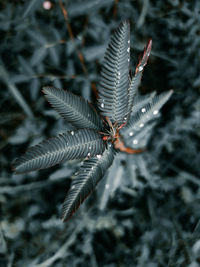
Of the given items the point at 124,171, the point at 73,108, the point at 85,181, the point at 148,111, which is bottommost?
the point at 124,171

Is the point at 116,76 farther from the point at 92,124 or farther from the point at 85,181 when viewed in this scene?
the point at 85,181

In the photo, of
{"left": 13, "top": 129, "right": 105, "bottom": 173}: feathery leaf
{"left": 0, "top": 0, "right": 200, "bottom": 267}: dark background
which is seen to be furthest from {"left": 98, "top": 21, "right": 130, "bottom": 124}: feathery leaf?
{"left": 0, "top": 0, "right": 200, "bottom": 267}: dark background

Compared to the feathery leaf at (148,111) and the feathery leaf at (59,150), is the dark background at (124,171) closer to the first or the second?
the feathery leaf at (148,111)

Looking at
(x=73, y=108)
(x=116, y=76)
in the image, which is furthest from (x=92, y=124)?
(x=116, y=76)

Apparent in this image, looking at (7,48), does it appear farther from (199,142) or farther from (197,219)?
(197,219)

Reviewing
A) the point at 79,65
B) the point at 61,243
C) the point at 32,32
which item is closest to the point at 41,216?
the point at 61,243

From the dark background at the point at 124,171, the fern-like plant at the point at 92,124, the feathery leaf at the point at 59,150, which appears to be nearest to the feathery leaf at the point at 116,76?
the fern-like plant at the point at 92,124
